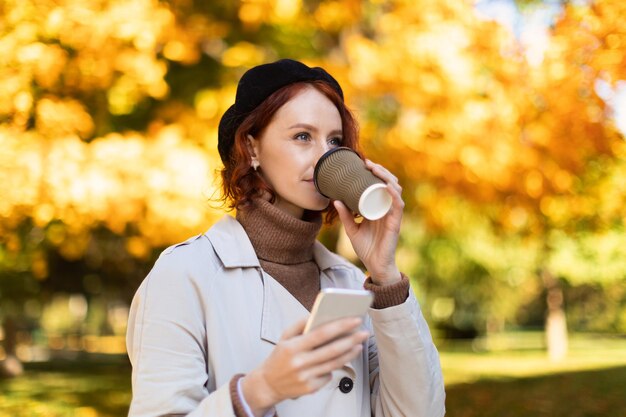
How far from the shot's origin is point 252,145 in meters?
1.97

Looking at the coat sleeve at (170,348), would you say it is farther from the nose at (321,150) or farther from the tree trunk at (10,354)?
the tree trunk at (10,354)

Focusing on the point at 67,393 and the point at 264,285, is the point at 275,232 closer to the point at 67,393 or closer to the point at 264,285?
the point at 264,285

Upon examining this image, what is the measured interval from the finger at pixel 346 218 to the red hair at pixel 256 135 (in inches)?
7.7

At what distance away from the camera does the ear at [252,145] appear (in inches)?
77.2

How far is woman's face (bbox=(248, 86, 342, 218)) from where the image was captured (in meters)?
1.86

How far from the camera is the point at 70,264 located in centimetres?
1560

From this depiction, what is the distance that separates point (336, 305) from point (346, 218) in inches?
19.7

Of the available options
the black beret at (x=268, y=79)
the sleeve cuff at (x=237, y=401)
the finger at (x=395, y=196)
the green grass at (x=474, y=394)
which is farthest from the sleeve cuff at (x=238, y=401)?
the green grass at (x=474, y=394)

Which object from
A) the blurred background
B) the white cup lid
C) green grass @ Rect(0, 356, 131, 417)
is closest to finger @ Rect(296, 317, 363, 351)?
the white cup lid

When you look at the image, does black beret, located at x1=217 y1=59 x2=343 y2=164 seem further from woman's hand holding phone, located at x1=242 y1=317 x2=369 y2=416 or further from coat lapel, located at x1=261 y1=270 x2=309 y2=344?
woman's hand holding phone, located at x1=242 y1=317 x2=369 y2=416

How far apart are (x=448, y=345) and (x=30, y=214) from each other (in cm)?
2235

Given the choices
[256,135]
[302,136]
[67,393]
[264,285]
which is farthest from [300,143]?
[67,393]

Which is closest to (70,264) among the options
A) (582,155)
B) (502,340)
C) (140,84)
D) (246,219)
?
(140,84)

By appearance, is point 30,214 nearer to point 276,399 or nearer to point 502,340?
point 276,399
